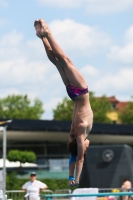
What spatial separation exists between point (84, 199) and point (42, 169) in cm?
1782

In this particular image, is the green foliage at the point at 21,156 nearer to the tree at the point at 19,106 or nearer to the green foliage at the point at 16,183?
the green foliage at the point at 16,183

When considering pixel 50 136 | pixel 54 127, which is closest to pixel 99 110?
pixel 50 136

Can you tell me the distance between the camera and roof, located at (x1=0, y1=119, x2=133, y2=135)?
122 ft

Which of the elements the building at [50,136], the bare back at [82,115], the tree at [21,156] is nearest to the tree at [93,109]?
the building at [50,136]

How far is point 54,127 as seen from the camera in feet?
127

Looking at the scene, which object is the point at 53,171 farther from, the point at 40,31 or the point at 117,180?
the point at 40,31

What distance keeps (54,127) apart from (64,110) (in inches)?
1945

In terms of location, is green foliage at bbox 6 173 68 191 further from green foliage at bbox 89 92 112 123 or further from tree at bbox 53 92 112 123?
green foliage at bbox 89 92 112 123

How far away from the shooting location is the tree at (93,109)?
289 feet

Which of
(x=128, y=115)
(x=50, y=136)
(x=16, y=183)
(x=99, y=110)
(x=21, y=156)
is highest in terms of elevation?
(x=99, y=110)

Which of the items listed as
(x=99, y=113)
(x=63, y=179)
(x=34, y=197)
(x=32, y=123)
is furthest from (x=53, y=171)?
(x=99, y=113)

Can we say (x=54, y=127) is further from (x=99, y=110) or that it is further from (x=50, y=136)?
(x=99, y=110)

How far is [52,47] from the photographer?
9047mm

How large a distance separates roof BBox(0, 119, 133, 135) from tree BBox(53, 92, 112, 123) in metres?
44.3
